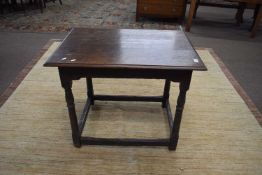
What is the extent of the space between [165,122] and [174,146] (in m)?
0.28

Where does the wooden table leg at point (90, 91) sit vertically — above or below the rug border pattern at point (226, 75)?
above

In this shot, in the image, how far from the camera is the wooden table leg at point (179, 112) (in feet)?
4.03

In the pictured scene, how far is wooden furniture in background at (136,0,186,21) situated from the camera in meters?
3.88

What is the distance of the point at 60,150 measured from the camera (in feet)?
4.87

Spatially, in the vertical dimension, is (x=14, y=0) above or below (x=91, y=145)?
above

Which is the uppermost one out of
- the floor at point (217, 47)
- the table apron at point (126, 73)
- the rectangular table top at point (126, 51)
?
the rectangular table top at point (126, 51)

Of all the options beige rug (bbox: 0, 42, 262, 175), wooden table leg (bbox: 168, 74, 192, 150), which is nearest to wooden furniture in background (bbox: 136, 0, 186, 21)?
beige rug (bbox: 0, 42, 262, 175)

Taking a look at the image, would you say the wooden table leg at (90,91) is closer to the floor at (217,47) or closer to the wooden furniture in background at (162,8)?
the floor at (217,47)

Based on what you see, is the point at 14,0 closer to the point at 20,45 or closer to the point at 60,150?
the point at 20,45

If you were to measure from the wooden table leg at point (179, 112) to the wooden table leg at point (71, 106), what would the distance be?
61 centimetres

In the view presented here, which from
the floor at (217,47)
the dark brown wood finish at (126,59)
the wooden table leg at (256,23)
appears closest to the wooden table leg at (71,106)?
the dark brown wood finish at (126,59)

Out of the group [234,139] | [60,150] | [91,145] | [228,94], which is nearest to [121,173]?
[91,145]

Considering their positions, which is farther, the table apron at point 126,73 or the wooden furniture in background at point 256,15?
the wooden furniture in background at point 256,15

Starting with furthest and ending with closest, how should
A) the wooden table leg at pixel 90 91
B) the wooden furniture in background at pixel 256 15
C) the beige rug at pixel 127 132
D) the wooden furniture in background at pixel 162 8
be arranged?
the wooden furniture in background at pixel 162 8
the wooden furniture in background at pixel 256 15
the wooden table leg at pixel 90 91
the beige rug at pixel 127 132
